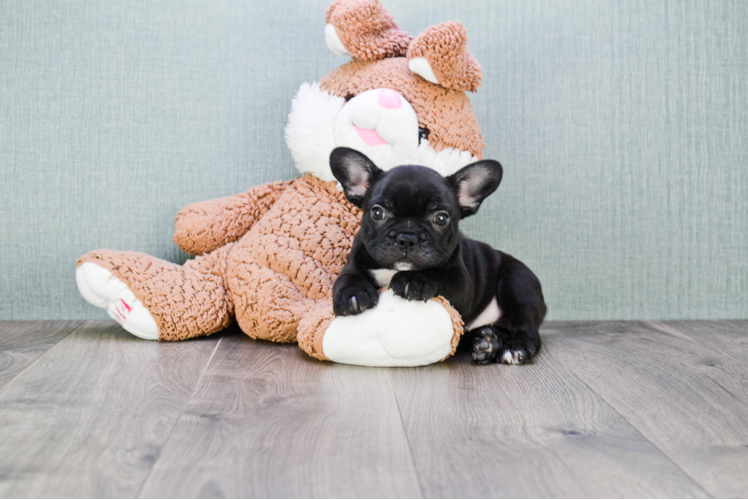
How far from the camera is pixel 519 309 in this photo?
182 centimetres

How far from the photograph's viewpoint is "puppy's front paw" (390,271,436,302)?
4.96 ft

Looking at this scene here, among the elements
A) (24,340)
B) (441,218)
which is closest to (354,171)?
(441,218)

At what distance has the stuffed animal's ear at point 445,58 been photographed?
175 cm

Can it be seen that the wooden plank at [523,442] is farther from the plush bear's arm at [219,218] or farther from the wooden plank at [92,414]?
the plush bear's arm at [219,218]

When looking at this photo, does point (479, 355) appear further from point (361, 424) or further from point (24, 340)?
point (24, 340)

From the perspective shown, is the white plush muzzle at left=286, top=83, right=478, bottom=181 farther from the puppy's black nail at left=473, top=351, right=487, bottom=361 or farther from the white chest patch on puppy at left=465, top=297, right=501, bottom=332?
the puppy's black nail at left=473, top=351, right=487, bottom=361

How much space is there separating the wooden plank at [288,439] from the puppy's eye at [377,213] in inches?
14.5

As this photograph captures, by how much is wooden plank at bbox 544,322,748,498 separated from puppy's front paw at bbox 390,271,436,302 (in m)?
0.42

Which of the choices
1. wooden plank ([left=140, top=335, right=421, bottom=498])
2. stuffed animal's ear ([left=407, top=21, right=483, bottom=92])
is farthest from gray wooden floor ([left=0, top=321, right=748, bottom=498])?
stuffed animal's ear ([left=407, top=21, right=483, bottom=92])

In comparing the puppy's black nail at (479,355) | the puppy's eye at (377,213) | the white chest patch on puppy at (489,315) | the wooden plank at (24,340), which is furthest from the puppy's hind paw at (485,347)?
the wooden plank at (24,340)

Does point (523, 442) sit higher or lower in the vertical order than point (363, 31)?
lower

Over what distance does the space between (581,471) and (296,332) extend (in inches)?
39.1

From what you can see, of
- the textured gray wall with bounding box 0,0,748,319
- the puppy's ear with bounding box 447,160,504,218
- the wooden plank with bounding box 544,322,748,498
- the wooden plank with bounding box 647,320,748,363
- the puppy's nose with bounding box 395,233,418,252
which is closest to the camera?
the wooden plank with bounding box 544,322,748,498

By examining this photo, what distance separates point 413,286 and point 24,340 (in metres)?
1.17
